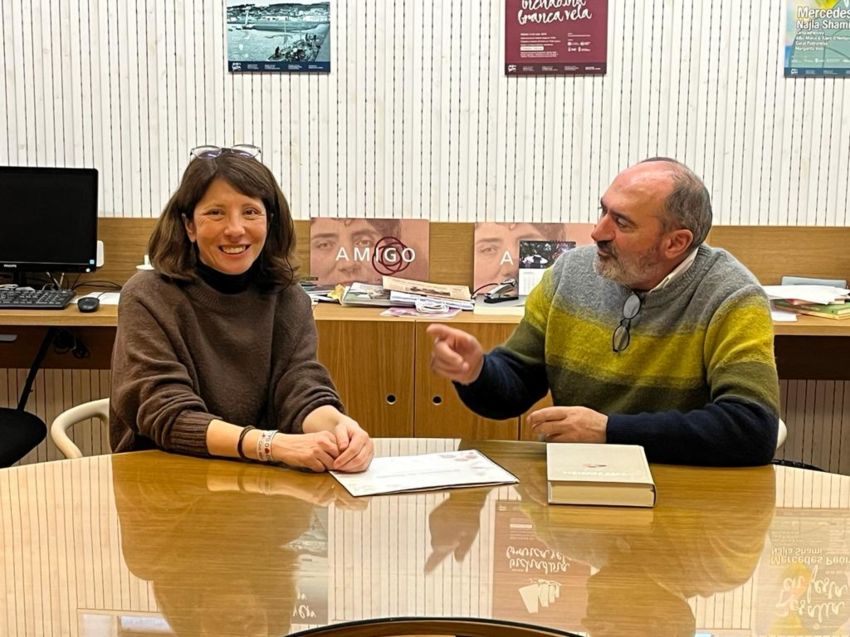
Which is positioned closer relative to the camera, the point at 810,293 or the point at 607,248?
the point at 607,248

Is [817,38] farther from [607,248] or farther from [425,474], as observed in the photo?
[425,474]

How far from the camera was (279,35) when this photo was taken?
3.72m

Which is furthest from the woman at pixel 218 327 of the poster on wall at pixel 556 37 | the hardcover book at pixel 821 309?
the hardcover book at pixel 821 309

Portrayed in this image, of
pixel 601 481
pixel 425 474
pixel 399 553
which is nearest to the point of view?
pixel 399 553

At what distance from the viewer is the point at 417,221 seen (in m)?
3.79

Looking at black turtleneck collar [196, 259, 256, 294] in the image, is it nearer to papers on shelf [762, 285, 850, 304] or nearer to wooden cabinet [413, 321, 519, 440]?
wooden cabinet [413, 321, 519, 440]

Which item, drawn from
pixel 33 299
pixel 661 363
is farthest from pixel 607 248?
pixel 33 299

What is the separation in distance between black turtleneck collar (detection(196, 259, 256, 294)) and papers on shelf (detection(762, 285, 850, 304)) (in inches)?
73.7

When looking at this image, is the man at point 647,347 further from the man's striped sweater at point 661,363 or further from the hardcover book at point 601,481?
the hardcover book at point 601,481

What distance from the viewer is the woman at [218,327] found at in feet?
6.43

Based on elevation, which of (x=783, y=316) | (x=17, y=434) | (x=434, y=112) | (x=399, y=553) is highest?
(x=434, y=112)

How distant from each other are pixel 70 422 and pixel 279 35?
6.12 ft

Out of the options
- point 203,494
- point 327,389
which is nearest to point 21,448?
point 327,389

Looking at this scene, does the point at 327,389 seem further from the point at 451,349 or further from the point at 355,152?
the point at 355,152
